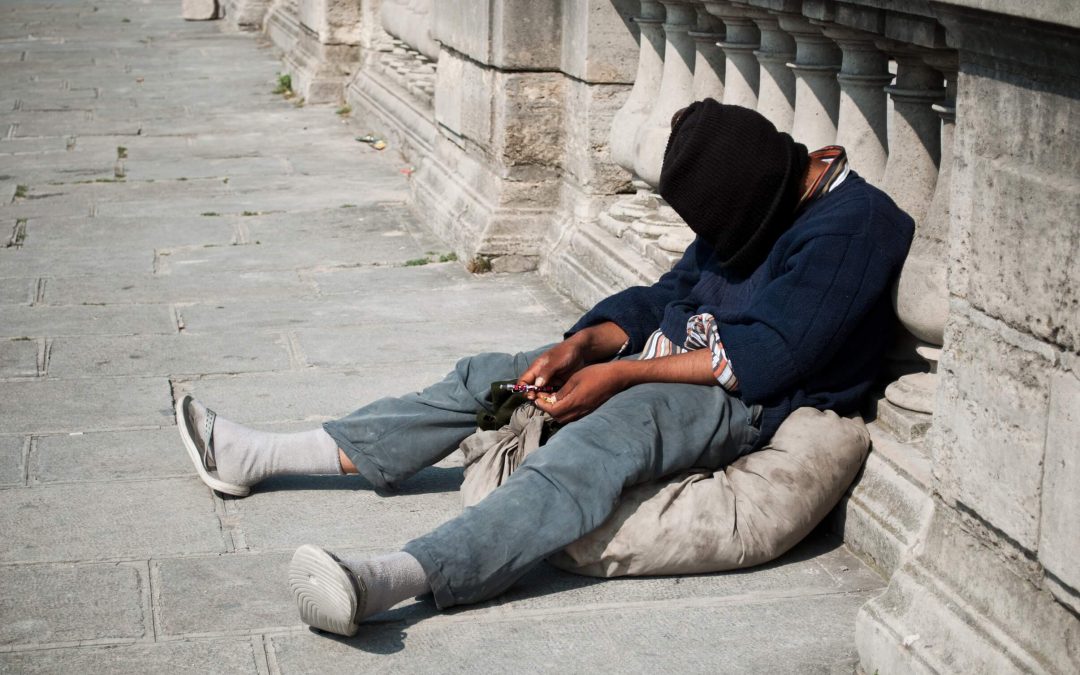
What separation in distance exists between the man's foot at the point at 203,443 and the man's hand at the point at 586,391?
94 cm

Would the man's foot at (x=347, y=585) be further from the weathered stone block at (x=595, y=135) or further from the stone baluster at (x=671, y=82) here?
the weathered stone block at (x=595, y=135)

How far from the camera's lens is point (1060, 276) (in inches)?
88.9

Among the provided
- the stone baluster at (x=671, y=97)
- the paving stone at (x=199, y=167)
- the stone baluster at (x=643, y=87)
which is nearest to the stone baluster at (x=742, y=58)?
the stone baluster at (x=671, y=97)

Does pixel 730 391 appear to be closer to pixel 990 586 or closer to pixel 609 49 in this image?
pixel 990 586

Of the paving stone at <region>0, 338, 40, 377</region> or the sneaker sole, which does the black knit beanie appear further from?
the paving stone at <region>0, 338, 40, 377</region>

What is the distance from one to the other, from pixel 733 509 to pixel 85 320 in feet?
10.6

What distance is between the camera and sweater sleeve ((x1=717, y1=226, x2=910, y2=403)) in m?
3.11

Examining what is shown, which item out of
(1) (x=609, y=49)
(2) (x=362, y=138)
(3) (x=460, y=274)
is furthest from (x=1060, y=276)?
(2) (x=362, y=138)

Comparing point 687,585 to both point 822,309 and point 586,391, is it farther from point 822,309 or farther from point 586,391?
point 822,309

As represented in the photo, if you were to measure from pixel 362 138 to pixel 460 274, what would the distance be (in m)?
3.59

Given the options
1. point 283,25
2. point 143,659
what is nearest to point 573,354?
point 143,659

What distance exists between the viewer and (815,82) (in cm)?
385

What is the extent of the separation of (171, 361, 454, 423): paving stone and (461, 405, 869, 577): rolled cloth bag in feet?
4.95

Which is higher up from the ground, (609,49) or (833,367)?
(609,49)
